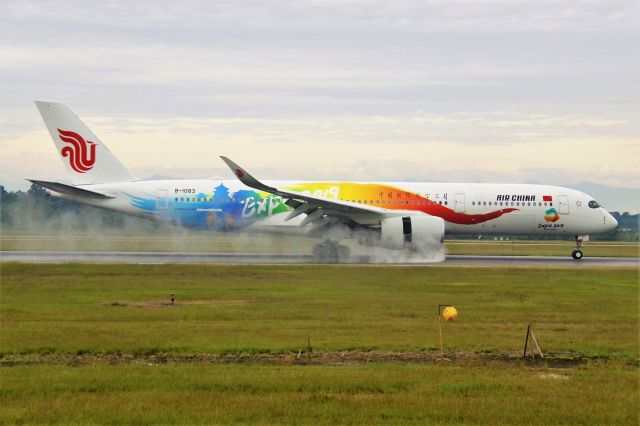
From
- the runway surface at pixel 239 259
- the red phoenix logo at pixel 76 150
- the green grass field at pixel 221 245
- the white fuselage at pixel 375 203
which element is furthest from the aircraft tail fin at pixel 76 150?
the green grass field at pixel 221 245

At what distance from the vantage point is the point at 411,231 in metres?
38.1

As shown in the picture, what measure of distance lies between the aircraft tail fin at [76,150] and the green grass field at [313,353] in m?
13.8

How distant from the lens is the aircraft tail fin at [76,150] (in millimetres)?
41656

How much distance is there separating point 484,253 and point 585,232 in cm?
693

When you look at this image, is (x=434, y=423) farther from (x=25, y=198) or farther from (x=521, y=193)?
(x=25, y=198)

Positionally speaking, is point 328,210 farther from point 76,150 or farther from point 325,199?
point 76,150

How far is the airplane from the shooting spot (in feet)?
127

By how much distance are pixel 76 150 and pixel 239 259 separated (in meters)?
10.4

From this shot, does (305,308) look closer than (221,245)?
Yes

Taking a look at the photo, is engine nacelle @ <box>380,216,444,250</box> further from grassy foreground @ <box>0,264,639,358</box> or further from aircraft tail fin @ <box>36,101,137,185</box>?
aircraft tail fin @ <box>36,101,137,185</box>

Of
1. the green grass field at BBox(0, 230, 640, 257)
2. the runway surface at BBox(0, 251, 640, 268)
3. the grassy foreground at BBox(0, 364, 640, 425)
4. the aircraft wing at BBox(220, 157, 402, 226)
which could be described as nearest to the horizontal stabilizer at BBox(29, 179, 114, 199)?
the runway surface at BBox(0, 251, 640, 268)

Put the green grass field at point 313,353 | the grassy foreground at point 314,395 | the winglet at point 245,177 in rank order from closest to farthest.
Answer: the grassy foreground at point 314,395, the green grass field at point 313,353, the winglet at point 245,177

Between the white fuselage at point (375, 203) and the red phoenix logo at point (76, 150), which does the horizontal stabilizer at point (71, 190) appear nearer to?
the white fuselage at point (375, 203)

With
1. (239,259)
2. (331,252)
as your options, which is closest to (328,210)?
(331,252)
